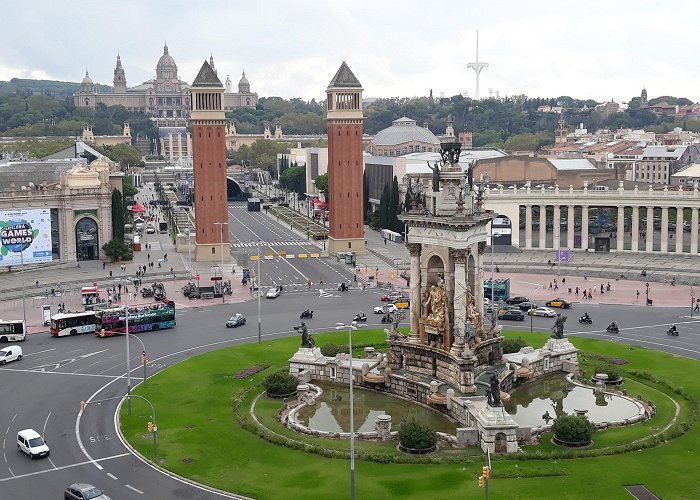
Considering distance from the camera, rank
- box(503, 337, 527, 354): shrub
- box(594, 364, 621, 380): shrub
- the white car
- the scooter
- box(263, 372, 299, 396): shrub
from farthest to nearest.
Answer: the white car
the scooter
box(503, 337, 527, 354): shrub
box(594, 364, 621, 380): shrub
box(263, 372, 299, 396): shrub

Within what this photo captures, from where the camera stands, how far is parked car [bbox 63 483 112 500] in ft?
142

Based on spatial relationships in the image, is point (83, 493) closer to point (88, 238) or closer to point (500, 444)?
point (500, 444)

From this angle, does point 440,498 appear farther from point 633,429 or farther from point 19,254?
point 19,254

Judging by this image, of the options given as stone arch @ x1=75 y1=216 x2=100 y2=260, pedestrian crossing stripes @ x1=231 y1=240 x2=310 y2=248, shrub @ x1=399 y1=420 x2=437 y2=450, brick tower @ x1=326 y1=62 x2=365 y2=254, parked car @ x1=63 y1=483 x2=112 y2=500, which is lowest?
parked car @ x1=63 y1=483 x2=112 y2=500

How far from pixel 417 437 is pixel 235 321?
1606 inches

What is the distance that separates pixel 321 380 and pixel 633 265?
65.8 metres

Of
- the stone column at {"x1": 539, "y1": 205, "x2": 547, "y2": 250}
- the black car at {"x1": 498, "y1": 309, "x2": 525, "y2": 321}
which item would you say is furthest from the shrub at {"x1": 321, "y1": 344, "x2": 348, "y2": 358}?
the stone column at {"x1": 539, "y1": 205, "x2": 547, "y2": 250}

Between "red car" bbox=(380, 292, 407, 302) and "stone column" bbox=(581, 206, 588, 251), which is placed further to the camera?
"stone column" bbox=(581, 206, 588, 251)

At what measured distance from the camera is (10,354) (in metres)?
73.8

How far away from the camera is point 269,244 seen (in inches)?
5955

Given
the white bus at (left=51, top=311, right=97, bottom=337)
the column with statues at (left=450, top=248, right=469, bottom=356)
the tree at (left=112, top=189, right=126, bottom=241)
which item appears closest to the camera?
the column with statues at (left=450, top=248, right=469, bottom=356)

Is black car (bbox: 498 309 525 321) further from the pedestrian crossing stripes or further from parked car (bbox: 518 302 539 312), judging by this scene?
the pedestrian crossing stripes

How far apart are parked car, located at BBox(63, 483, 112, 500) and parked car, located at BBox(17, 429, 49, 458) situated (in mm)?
7092

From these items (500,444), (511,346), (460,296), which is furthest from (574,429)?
(511,346)
